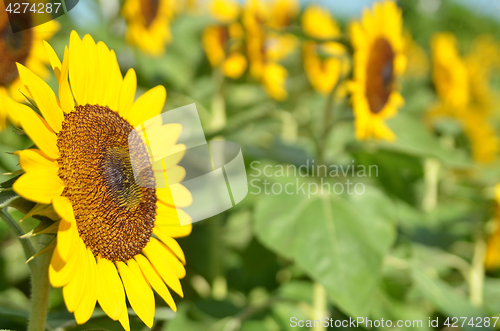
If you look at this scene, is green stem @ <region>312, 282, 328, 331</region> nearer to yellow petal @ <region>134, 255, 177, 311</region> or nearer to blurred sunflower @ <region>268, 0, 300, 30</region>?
yellow petal @ <region>134, 255, 177, 311</region>

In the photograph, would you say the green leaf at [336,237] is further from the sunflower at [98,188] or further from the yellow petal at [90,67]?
the yellow petal at [90,67]

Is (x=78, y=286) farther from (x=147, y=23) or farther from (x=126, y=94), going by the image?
(x=147, y=23)

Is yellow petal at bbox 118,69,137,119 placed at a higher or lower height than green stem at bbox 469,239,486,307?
higher

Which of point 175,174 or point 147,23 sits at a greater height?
point 147,23

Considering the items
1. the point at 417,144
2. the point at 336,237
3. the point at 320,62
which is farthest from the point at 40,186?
the point at 320,62

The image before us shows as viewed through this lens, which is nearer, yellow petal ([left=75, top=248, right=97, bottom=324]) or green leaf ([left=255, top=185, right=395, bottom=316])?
yellow petal ([left=75, top=248, right=97, bottom=324])

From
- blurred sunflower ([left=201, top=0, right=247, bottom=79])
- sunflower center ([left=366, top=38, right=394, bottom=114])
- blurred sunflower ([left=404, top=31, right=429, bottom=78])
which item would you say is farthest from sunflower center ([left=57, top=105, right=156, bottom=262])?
blurred sunflower ([left=404, top=31, right=429, bottom=78])

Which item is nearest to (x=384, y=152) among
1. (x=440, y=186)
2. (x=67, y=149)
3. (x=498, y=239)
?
(x=498, y=239)
